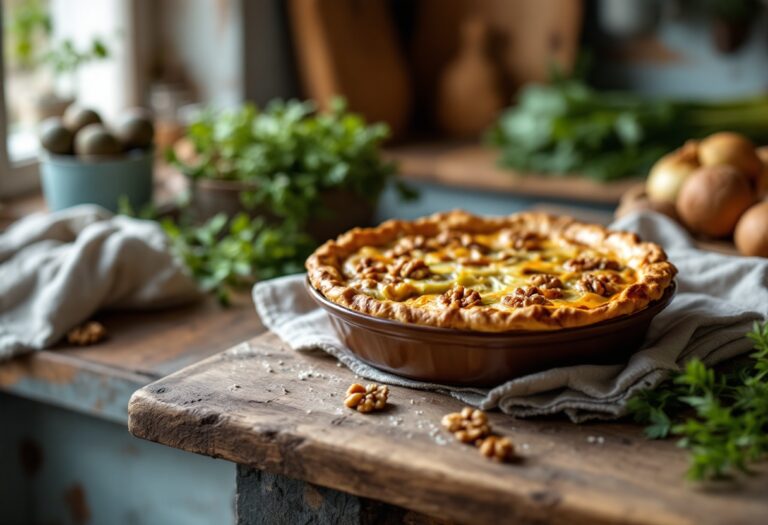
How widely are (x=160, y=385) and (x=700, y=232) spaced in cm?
117

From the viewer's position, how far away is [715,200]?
1820 millimetres

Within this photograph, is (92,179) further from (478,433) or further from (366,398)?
(478,433)

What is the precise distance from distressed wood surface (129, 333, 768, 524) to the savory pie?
126 mm

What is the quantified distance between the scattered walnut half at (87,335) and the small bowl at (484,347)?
1.87 feet

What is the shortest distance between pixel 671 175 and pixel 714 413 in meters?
1.04

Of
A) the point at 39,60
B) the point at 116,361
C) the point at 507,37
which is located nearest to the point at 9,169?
the point at 39,60

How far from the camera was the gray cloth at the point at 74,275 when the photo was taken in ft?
5.32

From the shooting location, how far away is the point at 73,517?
2.01 meters

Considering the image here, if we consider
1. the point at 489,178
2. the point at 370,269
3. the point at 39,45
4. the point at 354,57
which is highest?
the point at 39,45

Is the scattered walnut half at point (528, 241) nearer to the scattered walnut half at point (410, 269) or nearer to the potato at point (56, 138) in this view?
Result: the scattered walnut half at point (410, 269)

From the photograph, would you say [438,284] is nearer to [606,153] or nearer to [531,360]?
[531,360]

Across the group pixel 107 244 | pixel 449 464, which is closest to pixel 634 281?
pixel 449 464

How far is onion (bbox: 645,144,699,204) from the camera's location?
1972 millimetres

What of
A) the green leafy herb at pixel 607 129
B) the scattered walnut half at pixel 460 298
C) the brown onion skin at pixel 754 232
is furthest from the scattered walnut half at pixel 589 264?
the green leafy herb at pixel 607 129
